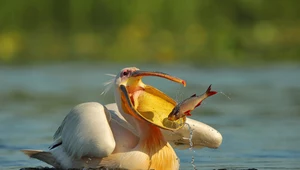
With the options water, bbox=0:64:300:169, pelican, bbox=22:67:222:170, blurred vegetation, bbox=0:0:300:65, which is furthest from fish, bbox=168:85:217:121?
blurred vegetation, bbox=0:0:300:65

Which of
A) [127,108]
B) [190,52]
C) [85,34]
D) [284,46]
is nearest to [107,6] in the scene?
[85,34]

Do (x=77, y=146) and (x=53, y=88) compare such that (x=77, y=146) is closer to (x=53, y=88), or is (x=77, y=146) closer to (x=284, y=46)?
(x=53, y=88)

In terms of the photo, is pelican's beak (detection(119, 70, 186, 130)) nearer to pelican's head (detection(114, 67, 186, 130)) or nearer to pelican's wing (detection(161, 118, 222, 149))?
pelican's head (detection(114, 67, 186, 130))

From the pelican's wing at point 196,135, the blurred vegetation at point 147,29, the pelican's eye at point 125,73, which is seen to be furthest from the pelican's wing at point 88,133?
the blurred vegetation at point 147,29

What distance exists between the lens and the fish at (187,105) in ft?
23.3

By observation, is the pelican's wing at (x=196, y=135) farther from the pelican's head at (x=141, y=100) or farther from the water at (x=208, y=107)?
the pelican's head at (x=141, y=100)

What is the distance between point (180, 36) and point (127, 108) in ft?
46.9

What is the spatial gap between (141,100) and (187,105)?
61 cm

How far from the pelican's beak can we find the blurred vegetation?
11.8 meters

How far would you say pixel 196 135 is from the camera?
26.6ft

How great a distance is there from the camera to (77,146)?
7.49 metres

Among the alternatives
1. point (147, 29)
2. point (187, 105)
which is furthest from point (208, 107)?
point (147, 29)

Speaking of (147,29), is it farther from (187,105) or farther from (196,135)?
(187,105)

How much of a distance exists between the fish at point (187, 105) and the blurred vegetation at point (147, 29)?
12233 millimetres
